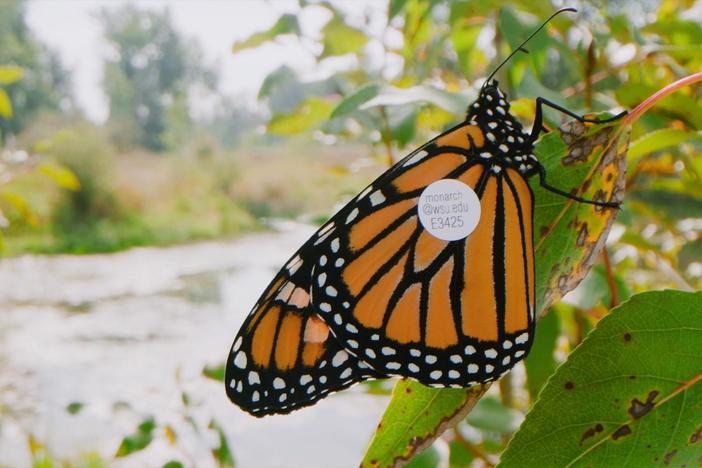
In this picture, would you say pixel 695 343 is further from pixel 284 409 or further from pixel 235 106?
pixel 235 106

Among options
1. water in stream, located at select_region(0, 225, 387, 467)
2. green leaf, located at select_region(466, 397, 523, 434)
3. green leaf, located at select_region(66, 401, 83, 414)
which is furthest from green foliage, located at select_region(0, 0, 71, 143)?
green leaf, located at select_region(466, 397, 523, 434)

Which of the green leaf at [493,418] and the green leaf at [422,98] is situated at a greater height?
the green leaf at [422,98]

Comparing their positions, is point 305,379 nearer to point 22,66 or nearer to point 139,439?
point 139,439

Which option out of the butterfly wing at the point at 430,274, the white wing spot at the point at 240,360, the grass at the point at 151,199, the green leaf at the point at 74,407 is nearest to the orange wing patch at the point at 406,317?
the butterfly wing at the point at 430,274

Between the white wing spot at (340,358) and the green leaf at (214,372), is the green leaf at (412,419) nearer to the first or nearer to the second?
the white wing spot at (340,358)

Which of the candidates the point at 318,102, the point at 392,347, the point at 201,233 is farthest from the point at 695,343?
the point at 201,233

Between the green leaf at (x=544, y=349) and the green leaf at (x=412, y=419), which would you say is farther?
the green leaf at (x=544, y=349)

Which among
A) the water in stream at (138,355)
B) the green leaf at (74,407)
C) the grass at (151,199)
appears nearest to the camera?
the green leaf at (74,407)
